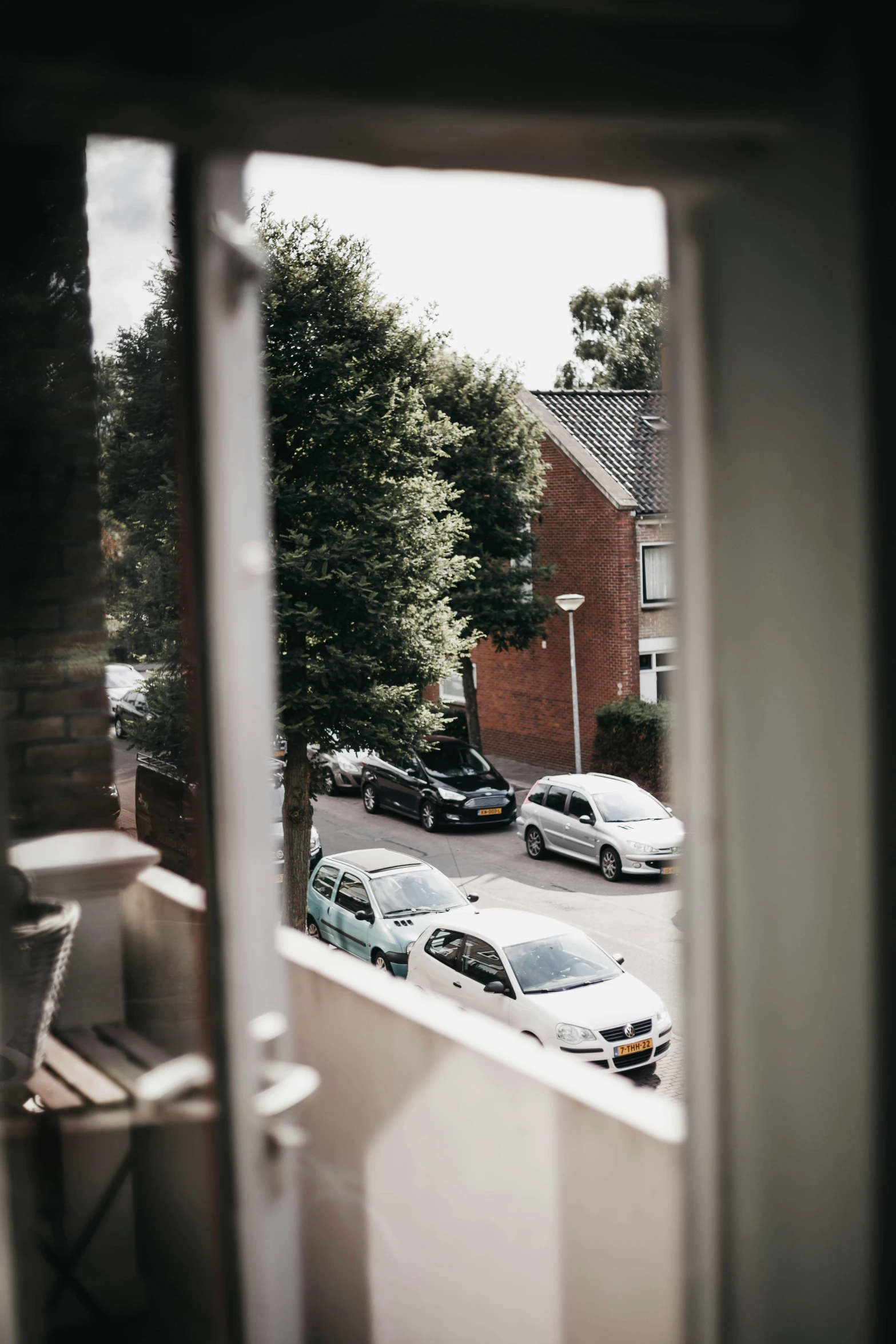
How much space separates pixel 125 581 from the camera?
2383 mm

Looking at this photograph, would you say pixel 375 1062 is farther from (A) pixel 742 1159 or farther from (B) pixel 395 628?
(B) pixel 395 628

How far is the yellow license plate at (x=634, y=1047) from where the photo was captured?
7262 millimetres

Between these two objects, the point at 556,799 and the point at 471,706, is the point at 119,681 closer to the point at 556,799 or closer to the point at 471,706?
the point at 556,799

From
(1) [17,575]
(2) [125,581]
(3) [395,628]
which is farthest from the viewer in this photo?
(3) [395,628]

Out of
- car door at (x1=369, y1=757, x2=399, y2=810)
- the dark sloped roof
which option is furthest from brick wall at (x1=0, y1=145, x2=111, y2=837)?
car door at (x1=369, y1=757, x2=399, y2=810)

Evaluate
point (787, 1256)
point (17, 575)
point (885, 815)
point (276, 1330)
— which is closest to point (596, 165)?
point (885, 815)

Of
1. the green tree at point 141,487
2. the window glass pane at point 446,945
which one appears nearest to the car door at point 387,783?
the window glass pane at point 446,945

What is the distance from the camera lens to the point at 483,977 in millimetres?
7816

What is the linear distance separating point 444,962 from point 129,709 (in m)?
6.20

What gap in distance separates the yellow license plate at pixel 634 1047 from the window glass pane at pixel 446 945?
1421 mm

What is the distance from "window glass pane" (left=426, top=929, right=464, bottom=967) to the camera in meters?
8.11

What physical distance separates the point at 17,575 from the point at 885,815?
141 cm

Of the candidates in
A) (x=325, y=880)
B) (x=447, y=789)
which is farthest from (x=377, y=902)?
(x=447, y=789)

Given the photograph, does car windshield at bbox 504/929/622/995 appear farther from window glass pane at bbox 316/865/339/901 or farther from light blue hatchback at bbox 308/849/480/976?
window glass pane at bbox 316/865/339/901
